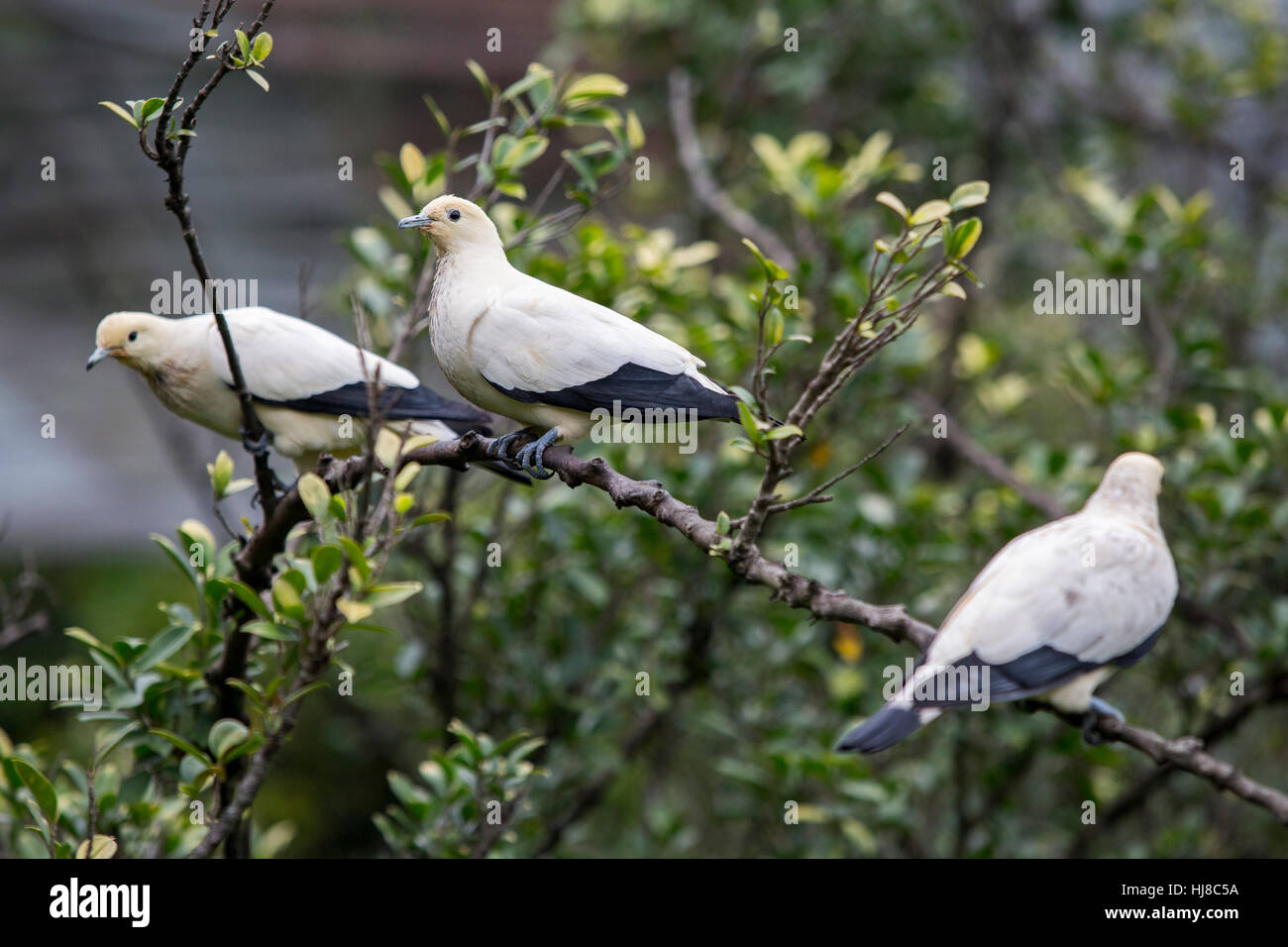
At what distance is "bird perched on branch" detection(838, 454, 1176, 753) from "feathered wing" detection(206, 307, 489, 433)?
1.29 m

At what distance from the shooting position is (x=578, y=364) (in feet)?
8.06

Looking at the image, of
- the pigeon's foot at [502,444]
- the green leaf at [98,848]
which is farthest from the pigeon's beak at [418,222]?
the green leaf at [98,848]

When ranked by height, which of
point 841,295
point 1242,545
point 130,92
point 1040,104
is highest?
point 130,92

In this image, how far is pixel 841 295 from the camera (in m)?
3.74

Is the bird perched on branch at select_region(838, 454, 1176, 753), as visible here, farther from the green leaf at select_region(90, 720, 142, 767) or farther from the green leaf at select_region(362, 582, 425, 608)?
the green leaf at select_region(90, 720, 142, 767)

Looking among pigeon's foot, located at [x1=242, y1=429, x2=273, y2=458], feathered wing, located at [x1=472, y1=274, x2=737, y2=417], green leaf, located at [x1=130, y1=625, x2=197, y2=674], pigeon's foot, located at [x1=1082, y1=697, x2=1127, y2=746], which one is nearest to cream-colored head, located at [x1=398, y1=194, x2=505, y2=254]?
feathered wing, located at [x1=472, y1=274, x2=737, y2=417]

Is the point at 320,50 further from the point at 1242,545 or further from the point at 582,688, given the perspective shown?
the point at 1242,545

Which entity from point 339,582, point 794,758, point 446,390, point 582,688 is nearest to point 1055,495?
point 794,758

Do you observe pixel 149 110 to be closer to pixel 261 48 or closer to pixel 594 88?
pixel 261 48

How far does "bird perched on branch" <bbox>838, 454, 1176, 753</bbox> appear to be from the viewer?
7.65ft

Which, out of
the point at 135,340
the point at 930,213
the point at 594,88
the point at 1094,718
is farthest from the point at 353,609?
the point at 594,88

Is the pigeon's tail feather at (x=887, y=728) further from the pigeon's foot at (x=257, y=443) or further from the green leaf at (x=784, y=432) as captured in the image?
the pigeon's foot at (x=257, y=443)

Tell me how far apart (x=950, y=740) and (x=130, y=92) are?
10.3 m

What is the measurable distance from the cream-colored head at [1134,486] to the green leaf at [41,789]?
2.43 metres
